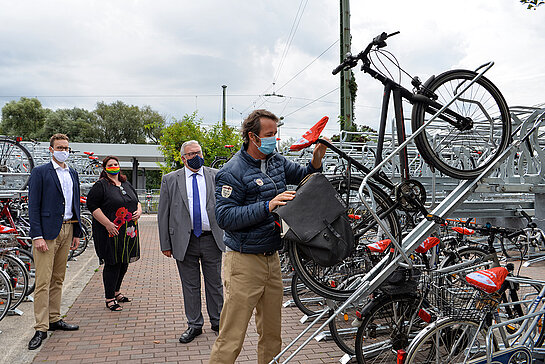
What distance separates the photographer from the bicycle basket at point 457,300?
3.26 meters

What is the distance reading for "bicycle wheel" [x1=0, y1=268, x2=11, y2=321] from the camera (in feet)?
17.5

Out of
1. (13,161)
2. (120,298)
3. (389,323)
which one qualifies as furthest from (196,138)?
(389,323)

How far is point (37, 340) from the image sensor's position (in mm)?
4633

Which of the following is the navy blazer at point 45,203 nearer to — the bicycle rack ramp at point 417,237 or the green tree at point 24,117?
the bicycle rack ramp at point 417,237

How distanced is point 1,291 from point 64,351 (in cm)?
154

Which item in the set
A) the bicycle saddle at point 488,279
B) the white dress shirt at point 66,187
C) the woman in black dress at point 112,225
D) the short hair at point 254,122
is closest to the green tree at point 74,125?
the woman in black dress at point 112,225

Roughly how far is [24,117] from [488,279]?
53.2m

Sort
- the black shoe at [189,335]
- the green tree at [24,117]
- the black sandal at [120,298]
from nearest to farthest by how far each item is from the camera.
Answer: the black shoe at [189,335], the black sandal at [120,298], the green tree at [24,117]

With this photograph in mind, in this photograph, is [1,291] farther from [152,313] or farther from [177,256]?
[177,256]

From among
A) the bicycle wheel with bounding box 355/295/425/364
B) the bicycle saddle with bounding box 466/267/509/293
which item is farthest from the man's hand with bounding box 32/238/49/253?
the bicycle saddle with bounding box 466/267/509/293

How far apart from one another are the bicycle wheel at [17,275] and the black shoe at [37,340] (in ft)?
4.58

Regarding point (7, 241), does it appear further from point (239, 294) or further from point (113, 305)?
point (239, 294)

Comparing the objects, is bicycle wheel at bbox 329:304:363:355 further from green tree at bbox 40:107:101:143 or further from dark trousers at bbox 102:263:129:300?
green tree at bbox 40:107:101:143

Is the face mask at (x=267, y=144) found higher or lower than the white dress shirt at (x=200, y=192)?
higher
